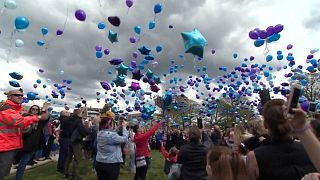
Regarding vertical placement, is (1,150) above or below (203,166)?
above

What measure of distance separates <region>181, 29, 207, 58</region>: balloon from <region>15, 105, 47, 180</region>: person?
160 inches

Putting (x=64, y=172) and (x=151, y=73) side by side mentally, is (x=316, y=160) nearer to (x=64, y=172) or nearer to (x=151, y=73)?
(x=64, y=172)

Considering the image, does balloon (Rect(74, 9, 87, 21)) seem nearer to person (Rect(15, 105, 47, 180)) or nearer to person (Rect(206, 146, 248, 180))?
person (Rect(15, 105, 47, 180))

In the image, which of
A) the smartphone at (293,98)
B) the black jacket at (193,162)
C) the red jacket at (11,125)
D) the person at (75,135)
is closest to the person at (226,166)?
the smartphone at (293,98)

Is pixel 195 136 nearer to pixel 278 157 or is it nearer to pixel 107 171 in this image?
pixel 107 171

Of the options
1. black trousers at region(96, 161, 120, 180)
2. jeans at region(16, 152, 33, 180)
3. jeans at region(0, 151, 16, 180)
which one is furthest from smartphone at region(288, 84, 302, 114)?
jeans at region(16, 152, 33, 180)

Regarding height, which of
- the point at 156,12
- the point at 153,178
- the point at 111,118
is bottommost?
the point at 153,178

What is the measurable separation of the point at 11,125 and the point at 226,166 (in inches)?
157

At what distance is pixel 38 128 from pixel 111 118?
2599 millimetres

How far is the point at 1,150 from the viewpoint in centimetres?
509

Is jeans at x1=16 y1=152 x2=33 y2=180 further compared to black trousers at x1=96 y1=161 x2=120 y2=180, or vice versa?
jeans at x1=16 y1=152 x2=33 y2=180

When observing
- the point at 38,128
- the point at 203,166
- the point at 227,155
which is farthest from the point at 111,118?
the point at 227,155

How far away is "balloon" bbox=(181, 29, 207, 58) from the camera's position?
812cm

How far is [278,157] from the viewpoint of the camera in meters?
2.44
